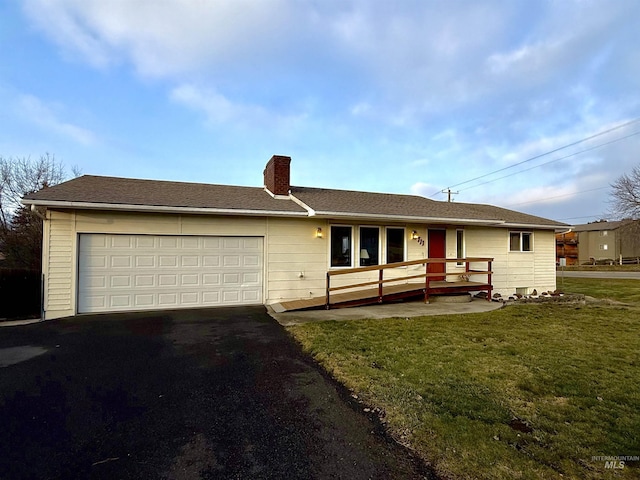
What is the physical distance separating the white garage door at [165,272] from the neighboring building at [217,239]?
0.08 ft

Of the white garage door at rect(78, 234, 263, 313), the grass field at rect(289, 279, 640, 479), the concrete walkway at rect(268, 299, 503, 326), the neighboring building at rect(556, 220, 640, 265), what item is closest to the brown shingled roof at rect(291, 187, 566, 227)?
the white garage door at rect(78, 234, 263, 313)

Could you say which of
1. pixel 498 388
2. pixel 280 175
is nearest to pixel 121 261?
pixel 280 175

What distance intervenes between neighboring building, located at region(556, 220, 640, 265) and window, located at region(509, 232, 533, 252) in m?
36.8

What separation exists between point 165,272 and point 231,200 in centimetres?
272

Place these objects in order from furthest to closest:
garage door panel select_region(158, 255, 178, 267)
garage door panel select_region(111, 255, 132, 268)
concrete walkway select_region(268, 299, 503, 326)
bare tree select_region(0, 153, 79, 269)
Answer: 1. bare tree select_region(0, 153, 79, 269)
2. garage door panel select_region(158, 255, 178, 267)
3. garage door panel select_region(111, 255, 132, 268)
4. concrete walkway select_region(268, 299, 503, 326)

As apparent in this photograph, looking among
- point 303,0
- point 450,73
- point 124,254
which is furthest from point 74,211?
point 450,73

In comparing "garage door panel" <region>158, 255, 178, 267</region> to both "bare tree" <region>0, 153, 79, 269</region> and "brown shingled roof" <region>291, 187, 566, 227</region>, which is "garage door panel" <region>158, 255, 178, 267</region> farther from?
"bare tree" <region>0, 153, 79, 269</region>

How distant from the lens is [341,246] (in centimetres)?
1019

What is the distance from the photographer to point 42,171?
16328 millimetres

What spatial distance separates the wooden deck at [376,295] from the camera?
883cm

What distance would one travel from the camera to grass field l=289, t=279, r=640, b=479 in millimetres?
2449

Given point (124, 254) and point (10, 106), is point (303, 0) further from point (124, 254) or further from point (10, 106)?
point (10, 106)

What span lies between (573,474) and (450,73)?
14863 millimetres

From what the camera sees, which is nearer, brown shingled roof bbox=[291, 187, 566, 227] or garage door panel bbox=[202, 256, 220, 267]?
garage door panel bbox=[202, 256, 220, 267]
